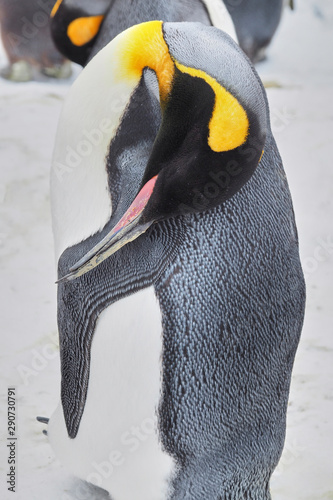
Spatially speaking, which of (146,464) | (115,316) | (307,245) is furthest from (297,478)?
(307,245)

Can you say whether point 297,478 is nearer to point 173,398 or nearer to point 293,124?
point 173,398

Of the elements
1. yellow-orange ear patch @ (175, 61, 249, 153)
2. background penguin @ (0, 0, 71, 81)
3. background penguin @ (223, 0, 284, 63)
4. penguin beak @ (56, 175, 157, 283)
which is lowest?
background penguin @ (223, 0, 284, 63)

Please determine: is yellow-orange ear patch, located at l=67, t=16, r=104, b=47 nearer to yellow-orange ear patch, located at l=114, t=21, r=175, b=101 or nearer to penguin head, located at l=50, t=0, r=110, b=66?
penguin head, located at l=50, t=0, r=110, b=66

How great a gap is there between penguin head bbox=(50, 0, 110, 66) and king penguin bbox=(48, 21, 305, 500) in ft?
0.95

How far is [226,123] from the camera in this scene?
1.00m

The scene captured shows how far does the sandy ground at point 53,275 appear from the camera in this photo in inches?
67.6

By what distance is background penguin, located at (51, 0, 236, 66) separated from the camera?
1.41 m

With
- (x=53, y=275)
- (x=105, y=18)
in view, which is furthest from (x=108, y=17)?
(x=53, y=275)

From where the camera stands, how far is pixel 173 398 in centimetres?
124

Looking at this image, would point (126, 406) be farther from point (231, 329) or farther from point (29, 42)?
point (29, 42)

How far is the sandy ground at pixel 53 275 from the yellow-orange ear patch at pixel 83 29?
2.95 ft

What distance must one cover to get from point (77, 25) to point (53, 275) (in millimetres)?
1068

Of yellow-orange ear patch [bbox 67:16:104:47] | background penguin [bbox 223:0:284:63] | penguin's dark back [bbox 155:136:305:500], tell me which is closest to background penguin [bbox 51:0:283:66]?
yellow-orange ear patch [bbox 67:16:104:47]

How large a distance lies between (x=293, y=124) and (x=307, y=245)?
91cm
